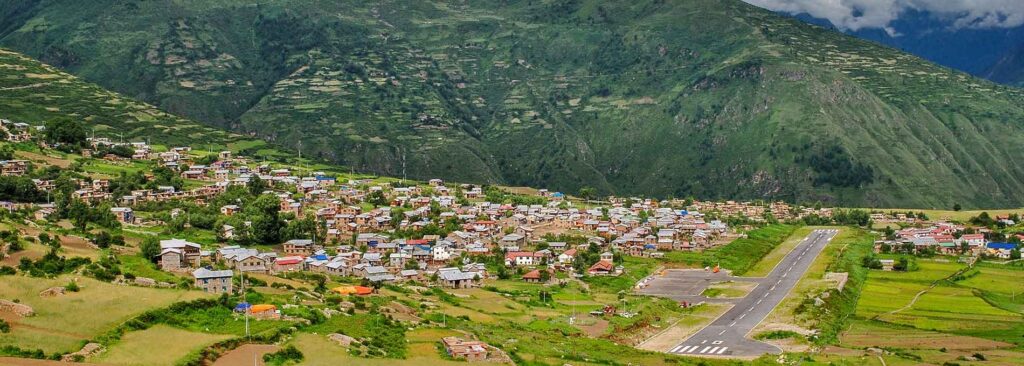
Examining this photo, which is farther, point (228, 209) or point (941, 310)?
point (228, 209)

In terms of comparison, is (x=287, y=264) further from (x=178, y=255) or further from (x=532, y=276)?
(x=532, y=276)

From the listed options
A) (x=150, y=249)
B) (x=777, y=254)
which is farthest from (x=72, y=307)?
(x=777, y=254)

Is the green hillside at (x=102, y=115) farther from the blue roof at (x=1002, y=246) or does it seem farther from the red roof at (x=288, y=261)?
the blue roof at (x=1002, y=246)

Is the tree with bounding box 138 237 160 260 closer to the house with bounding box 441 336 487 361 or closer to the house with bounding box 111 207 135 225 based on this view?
the house with bounding box 111 207 135 225

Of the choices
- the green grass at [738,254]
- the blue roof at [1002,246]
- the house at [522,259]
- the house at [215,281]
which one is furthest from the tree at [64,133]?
the blue roof at [1002,246]

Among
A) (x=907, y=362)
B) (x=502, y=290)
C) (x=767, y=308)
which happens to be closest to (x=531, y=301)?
(x=502, y=290)
